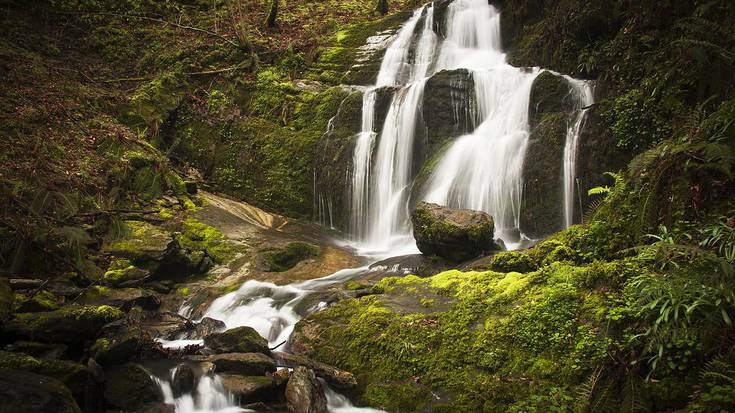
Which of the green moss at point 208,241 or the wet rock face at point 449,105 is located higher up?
the wet rock face at point 449,105

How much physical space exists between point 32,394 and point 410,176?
10090 mm

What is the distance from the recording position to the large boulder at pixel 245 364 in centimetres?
558

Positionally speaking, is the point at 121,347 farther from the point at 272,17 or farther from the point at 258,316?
the point at 272,17

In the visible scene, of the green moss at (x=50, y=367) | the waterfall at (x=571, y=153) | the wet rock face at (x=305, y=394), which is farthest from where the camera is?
the waterfall at (x=571, y=153)

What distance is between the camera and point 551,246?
6.54 meters

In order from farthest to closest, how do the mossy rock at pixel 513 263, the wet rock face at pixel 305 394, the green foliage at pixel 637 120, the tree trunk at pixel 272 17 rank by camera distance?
the tree trunk at pixel 272 17 < the green foliage at pixel 637 120 < the mossy rock at pixel 513 263 < the wet rock face at pixel 305 394

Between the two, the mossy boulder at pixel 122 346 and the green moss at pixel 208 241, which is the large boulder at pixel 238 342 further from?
the green moss at pixel 208 241

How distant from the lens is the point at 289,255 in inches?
404

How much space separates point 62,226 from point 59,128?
14.5ft

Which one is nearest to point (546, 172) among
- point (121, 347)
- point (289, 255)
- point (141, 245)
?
point (289, 255)

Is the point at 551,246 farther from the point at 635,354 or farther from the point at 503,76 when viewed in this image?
the point at 503,76

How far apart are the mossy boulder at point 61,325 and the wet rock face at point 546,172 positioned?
798 cm

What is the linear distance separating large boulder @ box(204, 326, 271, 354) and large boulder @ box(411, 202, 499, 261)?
148 inches

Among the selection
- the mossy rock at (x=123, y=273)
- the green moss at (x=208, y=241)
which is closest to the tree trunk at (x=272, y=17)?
the green moss at (x=208, y=241)
